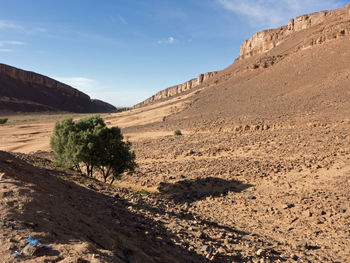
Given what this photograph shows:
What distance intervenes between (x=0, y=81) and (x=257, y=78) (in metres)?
99.7

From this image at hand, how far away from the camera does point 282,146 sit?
653 inches

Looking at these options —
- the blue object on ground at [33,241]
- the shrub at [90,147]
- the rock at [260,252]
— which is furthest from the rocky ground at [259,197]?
the blue object on ground at [33,241]

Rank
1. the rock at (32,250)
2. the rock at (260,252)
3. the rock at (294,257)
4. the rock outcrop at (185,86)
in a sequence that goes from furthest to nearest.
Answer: the rock outcrop at (185,86) → the rock at (294,257) → the rock at (260,252) → the rock at (32,250)

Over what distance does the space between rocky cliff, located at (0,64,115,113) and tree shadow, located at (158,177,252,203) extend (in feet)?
300

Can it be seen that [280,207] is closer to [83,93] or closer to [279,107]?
[279,107]

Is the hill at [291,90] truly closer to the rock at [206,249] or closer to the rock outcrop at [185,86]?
the rock at [206,249]

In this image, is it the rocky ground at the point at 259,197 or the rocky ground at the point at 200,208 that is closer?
the rocky ground at the point at 200,208

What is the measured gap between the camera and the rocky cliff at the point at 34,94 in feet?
299

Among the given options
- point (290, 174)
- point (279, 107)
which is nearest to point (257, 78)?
point (279, 107)

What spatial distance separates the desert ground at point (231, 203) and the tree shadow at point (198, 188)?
0.05 metres

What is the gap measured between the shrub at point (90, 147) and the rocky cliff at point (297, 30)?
52996mm

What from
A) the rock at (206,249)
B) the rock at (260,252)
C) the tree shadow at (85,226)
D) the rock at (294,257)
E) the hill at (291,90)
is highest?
the hill at (291,90)

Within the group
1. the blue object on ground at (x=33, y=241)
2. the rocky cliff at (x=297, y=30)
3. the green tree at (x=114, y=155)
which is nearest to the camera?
the blue object on ground at (x=33, y=241)

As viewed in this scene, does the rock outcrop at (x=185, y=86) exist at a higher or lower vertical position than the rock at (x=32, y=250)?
higher
